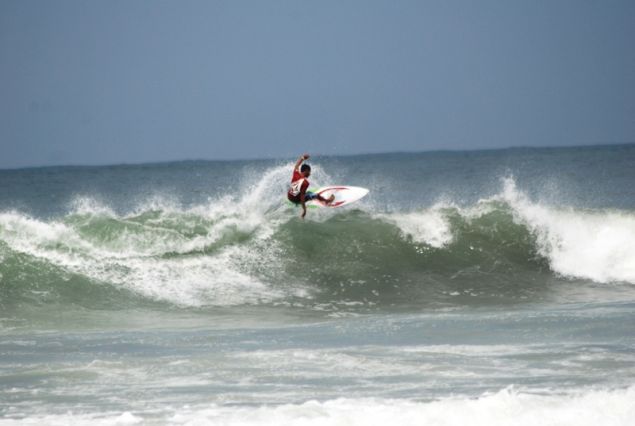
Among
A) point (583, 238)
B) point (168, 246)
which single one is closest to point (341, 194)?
point (168, 246)

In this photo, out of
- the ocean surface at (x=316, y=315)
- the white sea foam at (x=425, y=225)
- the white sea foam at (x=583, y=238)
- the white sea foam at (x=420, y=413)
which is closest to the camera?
the white sea foam at (x=420, y=413)

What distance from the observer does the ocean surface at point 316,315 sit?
691 centimetres

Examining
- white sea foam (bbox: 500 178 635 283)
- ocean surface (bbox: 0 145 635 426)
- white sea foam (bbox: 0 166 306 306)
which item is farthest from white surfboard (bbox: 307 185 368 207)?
white sea foam (bbox: 500 178 635 283)

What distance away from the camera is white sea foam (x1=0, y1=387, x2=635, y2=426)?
6367 mm

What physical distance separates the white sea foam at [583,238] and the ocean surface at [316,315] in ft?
0.14

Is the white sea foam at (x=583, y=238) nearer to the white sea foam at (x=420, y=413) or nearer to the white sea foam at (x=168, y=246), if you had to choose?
the white sea foam at (x=168, y=246)

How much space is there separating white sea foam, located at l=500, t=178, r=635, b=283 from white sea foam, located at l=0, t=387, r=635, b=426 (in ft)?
25.7

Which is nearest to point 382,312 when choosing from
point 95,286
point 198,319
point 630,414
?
point 198,319

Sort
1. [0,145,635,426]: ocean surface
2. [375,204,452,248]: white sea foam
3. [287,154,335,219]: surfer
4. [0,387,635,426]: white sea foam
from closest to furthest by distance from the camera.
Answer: [0,387,635,426]: white sea foam < [0,145,635,426]: ocean surface < [287,154,335,219]: surfer < [375,204,452,248]: white sea foam

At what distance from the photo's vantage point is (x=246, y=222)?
15.6 meters

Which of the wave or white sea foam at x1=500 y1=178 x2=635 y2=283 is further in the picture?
white sea foam at x1=500 y1=178 x2=635 y2=283

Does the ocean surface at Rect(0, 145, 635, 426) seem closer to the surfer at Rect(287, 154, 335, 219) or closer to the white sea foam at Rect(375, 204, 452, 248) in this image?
the white sea foam at Rect(375, 204, 452, 248)

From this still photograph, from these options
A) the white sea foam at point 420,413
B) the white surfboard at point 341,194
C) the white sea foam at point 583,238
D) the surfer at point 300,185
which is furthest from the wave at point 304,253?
the white sea foam at point 420,413

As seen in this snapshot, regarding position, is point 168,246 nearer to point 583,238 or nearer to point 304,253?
point 304,253
